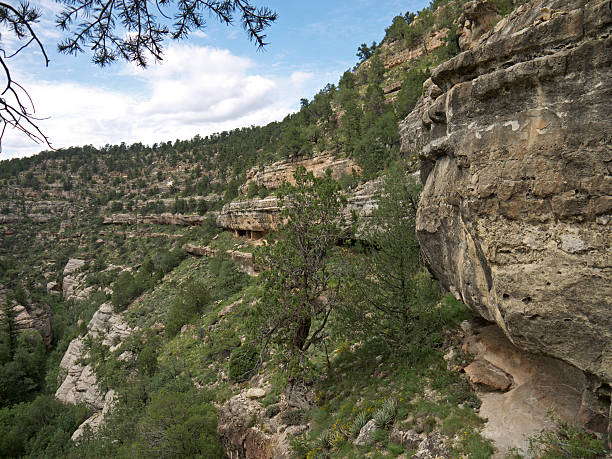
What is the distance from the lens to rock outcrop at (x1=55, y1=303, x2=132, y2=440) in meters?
22.7

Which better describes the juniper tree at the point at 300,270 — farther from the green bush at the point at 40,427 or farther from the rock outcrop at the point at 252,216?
the green bush at the point at 40,427

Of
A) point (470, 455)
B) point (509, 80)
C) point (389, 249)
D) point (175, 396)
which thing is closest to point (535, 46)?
point (509, 80)

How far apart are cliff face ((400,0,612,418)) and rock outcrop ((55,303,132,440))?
2409 centimetres

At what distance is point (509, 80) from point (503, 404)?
5906mm

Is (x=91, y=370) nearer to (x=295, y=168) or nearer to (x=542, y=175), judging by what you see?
(x=295, y=168)

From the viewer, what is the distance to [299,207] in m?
9.88

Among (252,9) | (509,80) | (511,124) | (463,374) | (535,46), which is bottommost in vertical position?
(463,374)

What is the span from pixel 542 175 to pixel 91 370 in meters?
35.1

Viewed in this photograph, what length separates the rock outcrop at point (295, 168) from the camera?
33.9 metres

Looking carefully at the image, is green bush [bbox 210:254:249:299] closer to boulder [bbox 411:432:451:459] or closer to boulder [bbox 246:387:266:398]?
boulder [bbox 246:387:266:398]

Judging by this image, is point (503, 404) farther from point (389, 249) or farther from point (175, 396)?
point (175, 396)

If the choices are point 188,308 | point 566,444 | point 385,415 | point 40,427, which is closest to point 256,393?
point 385,415

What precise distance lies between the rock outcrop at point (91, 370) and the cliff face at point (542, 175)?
2409cm

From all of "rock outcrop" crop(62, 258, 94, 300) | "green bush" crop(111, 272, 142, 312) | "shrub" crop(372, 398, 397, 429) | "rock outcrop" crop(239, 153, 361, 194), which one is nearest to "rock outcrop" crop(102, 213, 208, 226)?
"rock outcrop" crop(62, 258, 94, 300)
